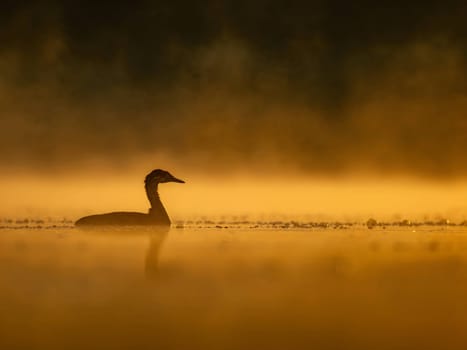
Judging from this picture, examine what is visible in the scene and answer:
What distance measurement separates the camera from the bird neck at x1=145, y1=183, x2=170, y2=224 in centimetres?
2230

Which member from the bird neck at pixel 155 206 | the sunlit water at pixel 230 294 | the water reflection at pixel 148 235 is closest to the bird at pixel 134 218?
the bird neck at pixel 155 206

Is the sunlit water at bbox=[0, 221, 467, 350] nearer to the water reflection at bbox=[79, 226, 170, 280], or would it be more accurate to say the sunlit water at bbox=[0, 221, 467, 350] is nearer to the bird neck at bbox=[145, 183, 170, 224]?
the water reflection at bbox=[79, 226, 170, 280]

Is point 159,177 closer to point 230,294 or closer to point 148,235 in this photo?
point 148,235

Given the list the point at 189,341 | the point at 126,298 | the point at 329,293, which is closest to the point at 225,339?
the point at 189,341

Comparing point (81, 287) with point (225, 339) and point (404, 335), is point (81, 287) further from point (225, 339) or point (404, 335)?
point (404, 335)

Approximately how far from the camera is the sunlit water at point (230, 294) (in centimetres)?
677

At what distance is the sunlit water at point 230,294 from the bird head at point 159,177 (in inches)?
294

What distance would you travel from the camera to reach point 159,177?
24.1m

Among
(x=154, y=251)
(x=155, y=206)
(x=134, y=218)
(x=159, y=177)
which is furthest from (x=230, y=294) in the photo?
(x=159, y=177)

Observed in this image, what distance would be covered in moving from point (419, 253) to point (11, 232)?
886 centimetres

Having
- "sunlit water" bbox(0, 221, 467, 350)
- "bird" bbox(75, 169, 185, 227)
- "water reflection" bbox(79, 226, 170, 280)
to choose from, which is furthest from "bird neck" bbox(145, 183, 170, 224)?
"sunlit water" bbox(0, 221, 467, 350)

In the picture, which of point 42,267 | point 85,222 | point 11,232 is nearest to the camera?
point 42,267

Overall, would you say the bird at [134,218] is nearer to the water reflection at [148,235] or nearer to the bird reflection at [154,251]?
the water reflection at [148,235]

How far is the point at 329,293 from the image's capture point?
931cm
